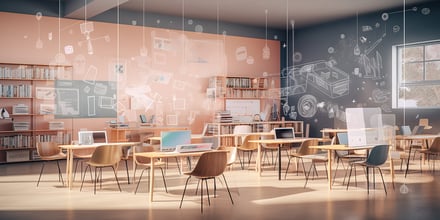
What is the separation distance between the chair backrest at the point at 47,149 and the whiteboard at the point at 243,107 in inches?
244

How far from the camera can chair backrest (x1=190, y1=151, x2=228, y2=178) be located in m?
5.43

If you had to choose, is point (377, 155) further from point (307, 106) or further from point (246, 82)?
point (307, 106)

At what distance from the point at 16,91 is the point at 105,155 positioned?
447 centimetres

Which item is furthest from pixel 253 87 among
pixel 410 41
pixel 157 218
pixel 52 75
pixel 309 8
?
pixel 157 218

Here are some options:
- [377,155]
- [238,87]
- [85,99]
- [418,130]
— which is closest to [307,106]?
[238,87]

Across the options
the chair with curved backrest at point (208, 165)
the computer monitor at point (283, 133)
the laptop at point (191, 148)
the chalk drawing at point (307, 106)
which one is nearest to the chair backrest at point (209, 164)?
the chair with curved backrest at point (208, 165)

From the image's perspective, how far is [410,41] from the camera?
11398mm

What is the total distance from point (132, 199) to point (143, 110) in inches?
230

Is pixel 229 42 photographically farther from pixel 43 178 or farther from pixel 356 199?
pixel 356 199

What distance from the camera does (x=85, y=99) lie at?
1099cm

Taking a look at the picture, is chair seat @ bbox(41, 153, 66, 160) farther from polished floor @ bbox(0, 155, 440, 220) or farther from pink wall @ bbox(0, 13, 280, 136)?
pink wall @ bbox(0, 13, 280, 136)

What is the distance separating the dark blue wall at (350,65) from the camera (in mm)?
11320

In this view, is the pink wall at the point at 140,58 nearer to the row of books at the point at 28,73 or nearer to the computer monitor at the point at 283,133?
the row of books at the point at 28,73

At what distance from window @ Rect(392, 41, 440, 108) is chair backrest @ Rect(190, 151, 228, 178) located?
290 inches
